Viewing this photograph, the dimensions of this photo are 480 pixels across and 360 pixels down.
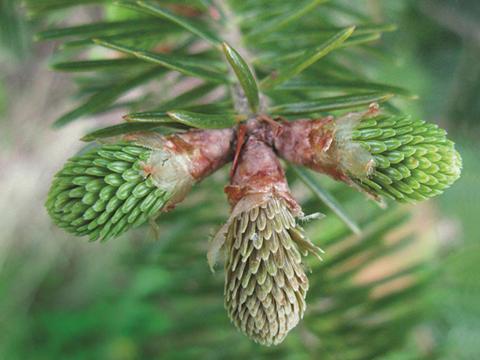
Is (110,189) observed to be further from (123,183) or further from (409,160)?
(409,160)

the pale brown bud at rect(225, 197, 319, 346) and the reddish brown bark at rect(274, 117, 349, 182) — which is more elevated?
the reddish brown bark at rect(274, 117, 349, 182)

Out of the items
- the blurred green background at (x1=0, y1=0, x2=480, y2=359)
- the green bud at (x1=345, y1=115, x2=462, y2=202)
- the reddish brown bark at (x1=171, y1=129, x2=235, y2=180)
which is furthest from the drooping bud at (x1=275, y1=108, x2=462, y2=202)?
the blurred green background at (x1=0, y1=0, x2=480, y2=359)

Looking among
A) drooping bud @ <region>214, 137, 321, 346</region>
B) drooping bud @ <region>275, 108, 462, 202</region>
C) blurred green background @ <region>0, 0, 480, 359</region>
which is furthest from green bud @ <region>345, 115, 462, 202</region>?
blurred green background @ <region>0, 0, 480, 359</region>

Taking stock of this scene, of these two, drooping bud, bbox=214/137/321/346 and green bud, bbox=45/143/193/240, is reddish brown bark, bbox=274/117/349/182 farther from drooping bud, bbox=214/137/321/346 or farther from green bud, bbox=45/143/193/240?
green bud, bbox=45/143/193/240

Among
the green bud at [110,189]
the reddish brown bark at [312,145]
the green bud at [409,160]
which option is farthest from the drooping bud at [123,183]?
the green bud at [409,160]

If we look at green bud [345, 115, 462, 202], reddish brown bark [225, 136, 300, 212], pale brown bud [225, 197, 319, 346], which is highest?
green bud [345, 115, 462, 202]

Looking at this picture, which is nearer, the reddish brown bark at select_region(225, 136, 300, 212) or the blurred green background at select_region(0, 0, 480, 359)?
the reddish brown bark at select_region(225, 136, 300, 212)
